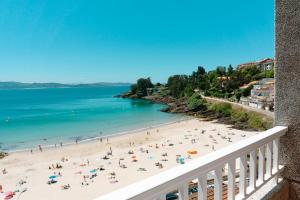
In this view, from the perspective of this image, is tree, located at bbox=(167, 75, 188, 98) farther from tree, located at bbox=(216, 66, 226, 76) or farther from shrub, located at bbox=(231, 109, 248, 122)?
shrub, located at bbox=(231, 109, 248, 122)

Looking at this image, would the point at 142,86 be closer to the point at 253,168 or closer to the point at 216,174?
the point at 253,168

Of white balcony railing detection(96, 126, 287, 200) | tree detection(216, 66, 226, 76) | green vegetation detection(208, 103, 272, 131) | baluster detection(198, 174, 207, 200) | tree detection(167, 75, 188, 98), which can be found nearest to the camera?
white balcony railing detection(96, 126, 287, 200)

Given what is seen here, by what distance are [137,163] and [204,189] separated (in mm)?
14682

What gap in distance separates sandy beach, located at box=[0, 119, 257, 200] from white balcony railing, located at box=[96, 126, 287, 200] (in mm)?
10041

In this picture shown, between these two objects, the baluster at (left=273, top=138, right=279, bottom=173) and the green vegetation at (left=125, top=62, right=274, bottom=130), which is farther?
the green vegetation at (left=125, top=62, right=274, bottom=130)

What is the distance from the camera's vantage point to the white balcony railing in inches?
35.7

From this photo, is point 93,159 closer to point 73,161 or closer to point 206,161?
point 73,161

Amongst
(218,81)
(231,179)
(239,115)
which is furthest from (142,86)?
(231,179)

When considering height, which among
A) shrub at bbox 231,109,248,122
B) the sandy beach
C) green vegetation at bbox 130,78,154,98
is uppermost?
green vegetation at bbox 130,78,154,98

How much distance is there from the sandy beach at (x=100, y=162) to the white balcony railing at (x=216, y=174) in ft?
32.9

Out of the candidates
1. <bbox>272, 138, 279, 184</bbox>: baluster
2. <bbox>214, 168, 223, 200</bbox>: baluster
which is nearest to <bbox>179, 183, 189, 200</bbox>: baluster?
<bbox>214, 168, 223, 200</bbox>: baluster

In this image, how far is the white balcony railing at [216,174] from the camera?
908 millimetres

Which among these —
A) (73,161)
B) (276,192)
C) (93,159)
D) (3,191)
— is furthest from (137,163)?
(276,192)

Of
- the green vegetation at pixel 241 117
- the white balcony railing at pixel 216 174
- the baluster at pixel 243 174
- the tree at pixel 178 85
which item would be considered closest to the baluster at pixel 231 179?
the white balcony railing at pixel 216 174
